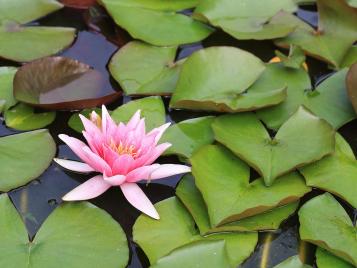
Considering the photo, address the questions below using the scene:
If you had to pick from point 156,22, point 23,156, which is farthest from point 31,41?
point 23,156

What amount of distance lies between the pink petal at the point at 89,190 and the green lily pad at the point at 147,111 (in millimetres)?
294

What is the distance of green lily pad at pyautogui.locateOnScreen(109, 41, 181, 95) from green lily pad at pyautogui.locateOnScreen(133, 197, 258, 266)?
572mm

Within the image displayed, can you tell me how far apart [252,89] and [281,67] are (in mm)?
173

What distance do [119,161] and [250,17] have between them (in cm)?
106

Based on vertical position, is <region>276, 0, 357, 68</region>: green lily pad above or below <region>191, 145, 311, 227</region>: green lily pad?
above

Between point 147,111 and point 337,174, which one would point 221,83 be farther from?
point 337,174

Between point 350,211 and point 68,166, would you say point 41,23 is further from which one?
point 350,211

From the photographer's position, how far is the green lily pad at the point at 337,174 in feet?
5.90

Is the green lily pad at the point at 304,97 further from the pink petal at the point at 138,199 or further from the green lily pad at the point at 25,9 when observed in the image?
the green lily pad at the point at 25,9

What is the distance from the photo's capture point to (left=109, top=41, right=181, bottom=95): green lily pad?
2135 millimetres

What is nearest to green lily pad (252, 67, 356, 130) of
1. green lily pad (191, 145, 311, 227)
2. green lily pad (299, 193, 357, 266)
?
green lily pad (191, 145, 311, 227)

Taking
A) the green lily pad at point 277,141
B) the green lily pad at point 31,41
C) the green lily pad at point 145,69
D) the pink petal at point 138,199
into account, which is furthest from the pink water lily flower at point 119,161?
the green lily pad at point 31,41

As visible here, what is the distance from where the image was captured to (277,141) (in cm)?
188

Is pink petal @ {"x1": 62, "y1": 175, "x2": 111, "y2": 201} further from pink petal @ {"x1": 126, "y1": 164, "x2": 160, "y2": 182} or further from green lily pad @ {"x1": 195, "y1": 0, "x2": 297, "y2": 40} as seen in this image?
green lily pad @ {"x1": 195, "y1": 0, "x2": 297, "y2": 40}
